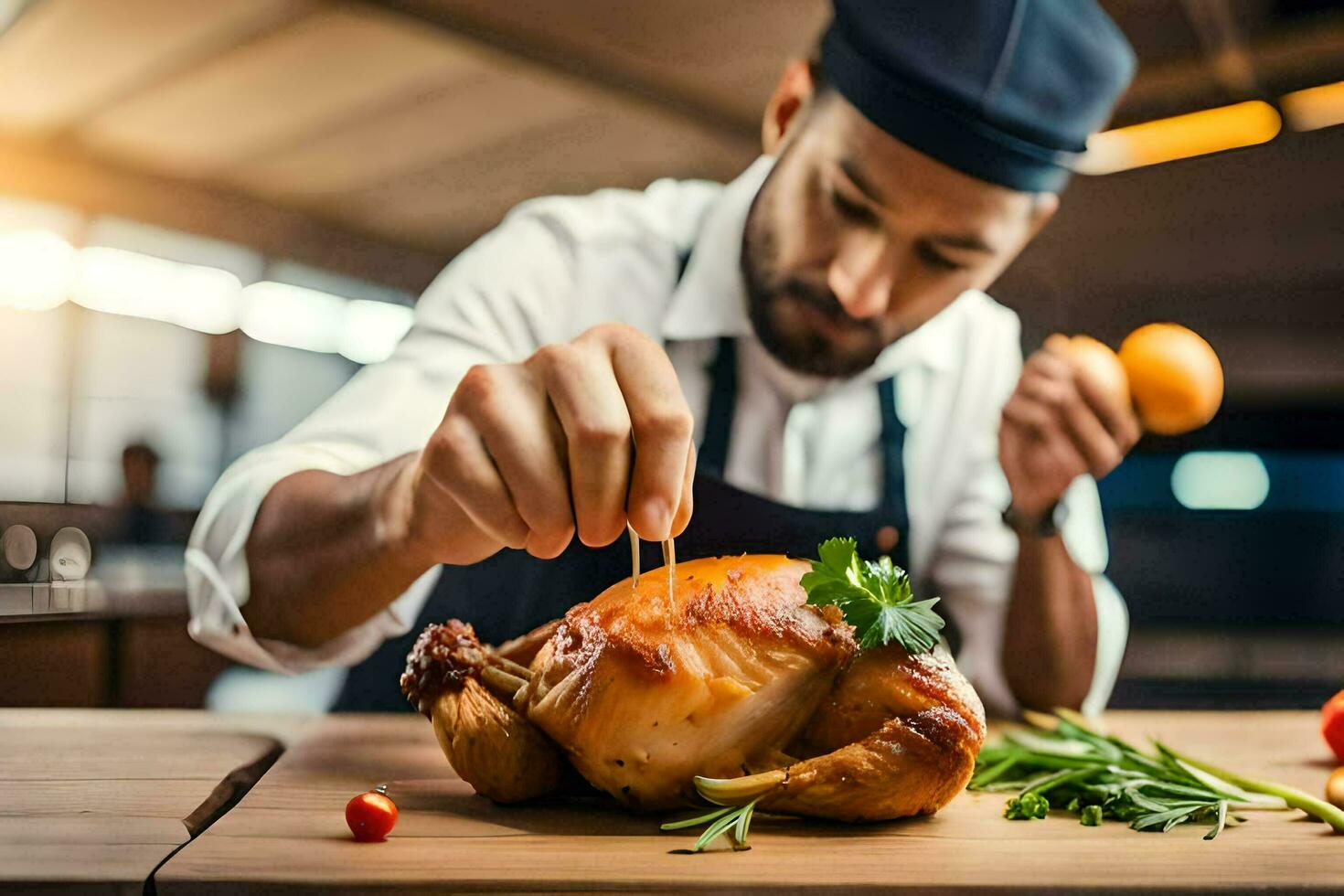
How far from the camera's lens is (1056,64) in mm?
1823

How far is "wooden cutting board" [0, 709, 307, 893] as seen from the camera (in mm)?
791

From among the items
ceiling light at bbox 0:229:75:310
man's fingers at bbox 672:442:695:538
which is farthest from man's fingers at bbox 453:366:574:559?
ceiling light at bbox 0:229:75:310

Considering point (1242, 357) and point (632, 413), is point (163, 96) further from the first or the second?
point (1242, 357)

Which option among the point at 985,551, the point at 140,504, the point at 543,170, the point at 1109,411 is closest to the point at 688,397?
the point at 543,170

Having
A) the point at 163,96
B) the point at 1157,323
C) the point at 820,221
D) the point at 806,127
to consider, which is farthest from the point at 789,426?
the point at 163,96

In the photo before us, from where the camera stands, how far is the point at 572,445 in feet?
3.28

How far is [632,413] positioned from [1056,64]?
47.7 inches

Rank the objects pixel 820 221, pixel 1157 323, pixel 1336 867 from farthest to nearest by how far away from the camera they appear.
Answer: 1. pixel 1157 323
2. pixel 820 221
3. pixel 1336 867

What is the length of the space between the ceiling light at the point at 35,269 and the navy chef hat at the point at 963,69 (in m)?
1.29

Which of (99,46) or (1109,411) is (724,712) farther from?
(99,46)

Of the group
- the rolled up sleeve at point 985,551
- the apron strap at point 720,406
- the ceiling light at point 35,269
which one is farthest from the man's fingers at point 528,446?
the ceiling light at point 35,269

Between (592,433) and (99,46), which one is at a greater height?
(99,46)

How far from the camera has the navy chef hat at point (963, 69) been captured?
172 cm

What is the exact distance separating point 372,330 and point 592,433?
90 centimetres
